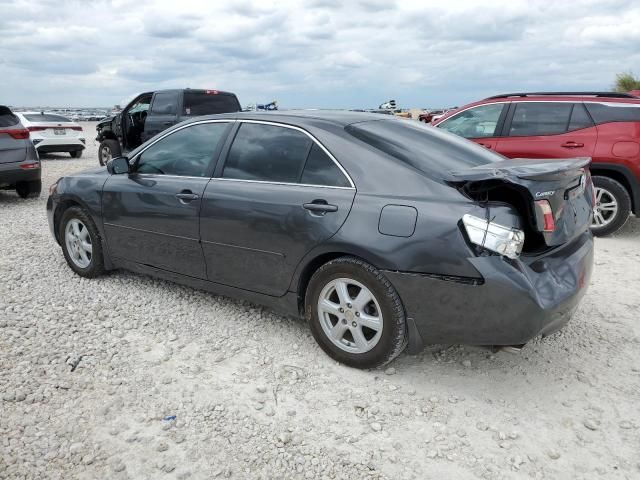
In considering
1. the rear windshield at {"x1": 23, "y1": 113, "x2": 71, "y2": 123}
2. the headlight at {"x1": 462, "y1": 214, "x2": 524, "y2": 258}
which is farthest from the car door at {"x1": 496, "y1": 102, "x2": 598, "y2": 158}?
the rear windshield at {"x1": 23, "y1": 113, "x2": 71, "y2": 123}

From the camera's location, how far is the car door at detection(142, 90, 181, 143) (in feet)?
37.0

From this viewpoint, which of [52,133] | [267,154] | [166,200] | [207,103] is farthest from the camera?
[52,133]

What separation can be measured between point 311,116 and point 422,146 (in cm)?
81

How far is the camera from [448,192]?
9.86ft

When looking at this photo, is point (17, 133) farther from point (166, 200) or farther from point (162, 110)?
point (166, 200)

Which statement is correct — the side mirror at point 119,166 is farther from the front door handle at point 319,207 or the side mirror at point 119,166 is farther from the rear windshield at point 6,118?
the rear windshield at point 6,118

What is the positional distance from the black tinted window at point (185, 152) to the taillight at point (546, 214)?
7.50 ft

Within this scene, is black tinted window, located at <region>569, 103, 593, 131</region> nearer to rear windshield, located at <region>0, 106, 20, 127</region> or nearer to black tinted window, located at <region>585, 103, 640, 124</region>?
black tinted window, located at <region>585, 103, 640, 124</region>

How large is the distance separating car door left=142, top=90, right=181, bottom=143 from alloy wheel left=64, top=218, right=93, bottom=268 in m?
6.45

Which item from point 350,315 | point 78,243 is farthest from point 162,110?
point 350,315

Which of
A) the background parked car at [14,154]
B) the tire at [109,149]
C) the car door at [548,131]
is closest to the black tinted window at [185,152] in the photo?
the car door at [548,131]

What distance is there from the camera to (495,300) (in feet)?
9.29

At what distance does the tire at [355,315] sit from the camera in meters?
3.12

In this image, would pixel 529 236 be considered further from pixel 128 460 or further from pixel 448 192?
pixel 128 460
